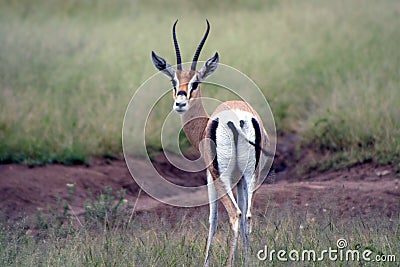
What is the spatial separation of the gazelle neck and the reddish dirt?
1.30 metres

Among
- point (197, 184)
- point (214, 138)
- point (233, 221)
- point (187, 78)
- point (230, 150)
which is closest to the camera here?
point (233, 221)

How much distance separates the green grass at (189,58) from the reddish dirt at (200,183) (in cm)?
30

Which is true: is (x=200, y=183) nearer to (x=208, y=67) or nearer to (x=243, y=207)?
(x=243, y=207)

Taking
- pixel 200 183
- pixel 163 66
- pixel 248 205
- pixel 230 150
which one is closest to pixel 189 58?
pixel 200 183

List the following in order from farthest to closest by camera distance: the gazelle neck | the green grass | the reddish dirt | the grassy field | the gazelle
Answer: the green grass → the reddish dirt → the gazelle neck → the gazelle → the grassy field

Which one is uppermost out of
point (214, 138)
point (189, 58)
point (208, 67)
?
point (189, 58)

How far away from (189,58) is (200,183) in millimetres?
3767

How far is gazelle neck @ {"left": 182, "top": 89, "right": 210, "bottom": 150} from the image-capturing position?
587cm

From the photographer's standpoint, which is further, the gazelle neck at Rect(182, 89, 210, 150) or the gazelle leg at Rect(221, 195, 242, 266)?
the gazelle neck at Rect(182, 89, 210, 150)

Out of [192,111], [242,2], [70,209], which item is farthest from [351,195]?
[242,2]

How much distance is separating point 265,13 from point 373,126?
7.23 meters

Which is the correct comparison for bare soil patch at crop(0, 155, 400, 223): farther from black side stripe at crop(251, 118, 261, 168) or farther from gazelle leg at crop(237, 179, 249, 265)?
black side stripe at crop(251, 118, 261, 168)

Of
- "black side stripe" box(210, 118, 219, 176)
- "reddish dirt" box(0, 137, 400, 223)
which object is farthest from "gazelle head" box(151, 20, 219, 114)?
"reddish dirt" box(0, 137, 400, 223)

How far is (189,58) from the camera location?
40.0 ft
